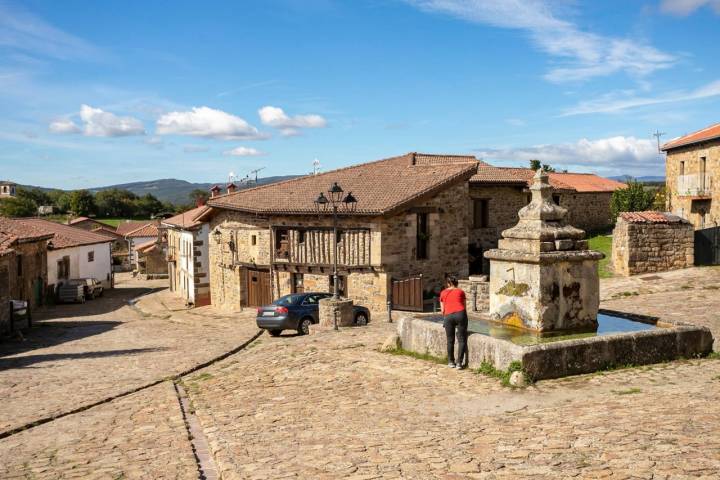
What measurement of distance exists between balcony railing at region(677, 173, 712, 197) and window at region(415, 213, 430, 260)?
53.4 ft

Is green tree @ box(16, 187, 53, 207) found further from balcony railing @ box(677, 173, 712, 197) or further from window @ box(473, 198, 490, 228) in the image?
balcony railing @ box(677, 173, 712, 197)

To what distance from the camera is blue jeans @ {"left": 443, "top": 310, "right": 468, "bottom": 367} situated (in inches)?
378

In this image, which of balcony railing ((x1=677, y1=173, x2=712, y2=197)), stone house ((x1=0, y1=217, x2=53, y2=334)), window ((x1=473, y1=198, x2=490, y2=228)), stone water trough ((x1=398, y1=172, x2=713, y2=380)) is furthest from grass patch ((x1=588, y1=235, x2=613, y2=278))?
stone house ((x1=0, y1=217, x2=53, y2=334))

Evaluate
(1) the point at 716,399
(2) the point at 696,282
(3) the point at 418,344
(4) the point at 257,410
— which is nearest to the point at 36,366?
(4) the point at 257,410

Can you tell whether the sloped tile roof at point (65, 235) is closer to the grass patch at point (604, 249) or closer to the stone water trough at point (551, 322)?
the grass patch at point (604, 249)

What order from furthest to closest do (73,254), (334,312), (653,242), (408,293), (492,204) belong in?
1. (73,254)
2. (492,204)
3. (408,293)
4. (653,242)
5. (334,312)

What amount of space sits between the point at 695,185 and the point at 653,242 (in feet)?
43.1

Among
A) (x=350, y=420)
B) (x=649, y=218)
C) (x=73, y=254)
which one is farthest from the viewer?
(x=73, y=254)

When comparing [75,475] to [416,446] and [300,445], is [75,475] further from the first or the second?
[416,446]

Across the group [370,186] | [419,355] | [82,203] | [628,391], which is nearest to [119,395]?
[419,355]

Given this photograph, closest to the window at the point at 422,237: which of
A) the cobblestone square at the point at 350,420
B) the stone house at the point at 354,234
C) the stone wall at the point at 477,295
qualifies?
the stone house at the point at 354,234

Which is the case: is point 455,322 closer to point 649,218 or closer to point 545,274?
point 545,274

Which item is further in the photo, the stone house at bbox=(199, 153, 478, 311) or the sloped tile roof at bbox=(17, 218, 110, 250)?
the sloped tile roof at bbox=(17, 218, 110, 250)

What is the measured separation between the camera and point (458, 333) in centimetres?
978
